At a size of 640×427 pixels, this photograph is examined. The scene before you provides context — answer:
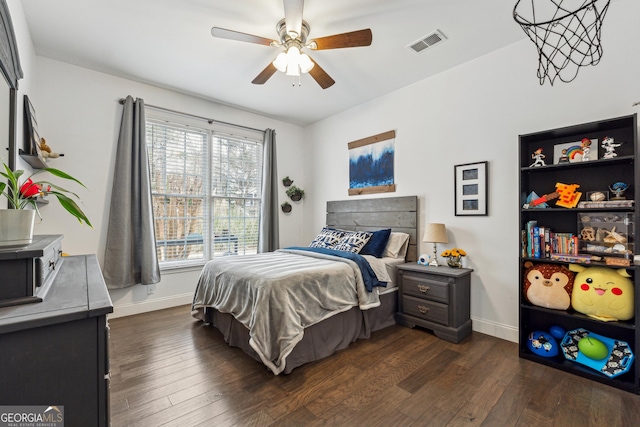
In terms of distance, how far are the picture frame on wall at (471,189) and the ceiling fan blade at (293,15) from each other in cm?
209

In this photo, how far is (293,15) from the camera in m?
2.04

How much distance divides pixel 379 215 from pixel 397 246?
0.57 meters

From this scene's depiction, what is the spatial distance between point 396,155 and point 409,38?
139cm

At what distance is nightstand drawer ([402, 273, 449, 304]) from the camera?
8.95 ft

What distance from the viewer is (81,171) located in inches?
123

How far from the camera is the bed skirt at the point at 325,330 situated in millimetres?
2252

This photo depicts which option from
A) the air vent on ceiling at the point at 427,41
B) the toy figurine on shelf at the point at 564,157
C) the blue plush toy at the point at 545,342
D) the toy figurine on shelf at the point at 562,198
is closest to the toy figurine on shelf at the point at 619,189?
the toy figurine on shelf at the point at 562,198

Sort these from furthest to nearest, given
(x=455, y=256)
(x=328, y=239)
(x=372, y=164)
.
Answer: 1. (x=372, y=164)
2. (x=328, y=239)
3. (x=455, y=256)

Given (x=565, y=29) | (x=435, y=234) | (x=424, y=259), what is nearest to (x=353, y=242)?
(x=424, y=259)

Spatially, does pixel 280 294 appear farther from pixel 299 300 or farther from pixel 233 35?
pixel 233 35

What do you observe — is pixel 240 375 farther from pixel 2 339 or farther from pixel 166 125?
pixel 166 125

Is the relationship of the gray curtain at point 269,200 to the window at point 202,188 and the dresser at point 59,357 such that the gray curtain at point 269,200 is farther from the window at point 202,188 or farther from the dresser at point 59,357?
the dresser at point 59,357

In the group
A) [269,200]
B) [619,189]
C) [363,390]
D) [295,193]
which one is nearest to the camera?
[363,390]

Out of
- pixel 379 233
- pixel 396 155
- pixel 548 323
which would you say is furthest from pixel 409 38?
pixel 548 323
